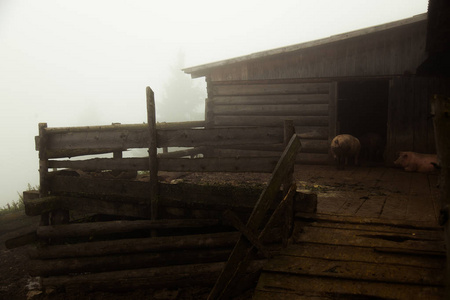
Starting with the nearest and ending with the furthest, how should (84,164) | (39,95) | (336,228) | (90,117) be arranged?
(336,228)
(84,164)
(90,117)
(39,95)

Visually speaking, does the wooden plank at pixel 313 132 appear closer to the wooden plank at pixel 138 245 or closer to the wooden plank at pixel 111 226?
the wooden plank at pixel 138 245

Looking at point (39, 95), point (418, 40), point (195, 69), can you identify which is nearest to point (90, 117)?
point (195, 69)

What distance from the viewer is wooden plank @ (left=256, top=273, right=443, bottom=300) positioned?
2.77 meters

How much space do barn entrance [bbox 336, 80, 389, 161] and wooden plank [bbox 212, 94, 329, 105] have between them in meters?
4.49

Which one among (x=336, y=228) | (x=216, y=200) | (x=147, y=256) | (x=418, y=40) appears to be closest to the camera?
(x=336, y=228)

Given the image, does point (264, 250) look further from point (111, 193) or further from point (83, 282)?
point (83, 282)

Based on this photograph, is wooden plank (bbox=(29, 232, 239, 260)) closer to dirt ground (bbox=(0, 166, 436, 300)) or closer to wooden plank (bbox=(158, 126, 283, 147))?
dirt ground (bbox=(0, 166, 436, 300))

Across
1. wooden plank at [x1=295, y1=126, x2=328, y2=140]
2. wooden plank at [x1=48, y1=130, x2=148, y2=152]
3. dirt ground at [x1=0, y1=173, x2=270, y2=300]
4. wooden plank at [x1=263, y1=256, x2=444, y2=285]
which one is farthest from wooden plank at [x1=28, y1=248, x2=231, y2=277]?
wooden plank at [x1=295, y1=126, x2=328, y2=140]

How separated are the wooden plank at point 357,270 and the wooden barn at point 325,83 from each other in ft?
24.3

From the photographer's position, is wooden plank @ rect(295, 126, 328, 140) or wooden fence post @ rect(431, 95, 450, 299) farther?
wooden plank @ rect(295, 126, 328, 140)

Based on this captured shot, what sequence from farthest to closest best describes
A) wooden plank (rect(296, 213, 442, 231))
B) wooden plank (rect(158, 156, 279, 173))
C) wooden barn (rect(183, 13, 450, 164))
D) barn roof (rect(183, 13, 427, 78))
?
wooden barn (rect(183, 13, 450, 164)), barn roof (rect(183, 13, 427, 78)), wooden plank (rect(158, 156, 279, 173)), wooden plank (rect(296, 213, 442, 231))

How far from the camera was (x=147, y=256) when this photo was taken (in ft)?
18.2

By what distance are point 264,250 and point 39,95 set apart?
672 ft

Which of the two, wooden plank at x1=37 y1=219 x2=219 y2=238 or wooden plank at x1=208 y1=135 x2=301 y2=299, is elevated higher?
wooden plank at x1=208 y1=135 x2=301 y2=299
